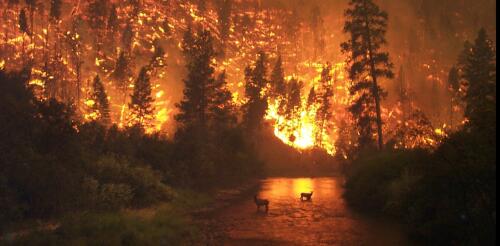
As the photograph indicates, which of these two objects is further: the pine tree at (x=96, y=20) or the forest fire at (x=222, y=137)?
the pine tree at (x=96, y=20)

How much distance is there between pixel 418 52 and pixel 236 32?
7504 centimetres

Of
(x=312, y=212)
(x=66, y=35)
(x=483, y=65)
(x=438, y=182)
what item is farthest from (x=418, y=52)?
(x=438, y=182)

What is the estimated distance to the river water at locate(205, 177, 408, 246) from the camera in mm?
20734

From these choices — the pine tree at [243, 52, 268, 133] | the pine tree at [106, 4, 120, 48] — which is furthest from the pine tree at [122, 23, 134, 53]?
the pine tree at [243, 52, 268, 133]

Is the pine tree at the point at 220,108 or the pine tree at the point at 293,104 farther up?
the pine tree at the point at 293,104

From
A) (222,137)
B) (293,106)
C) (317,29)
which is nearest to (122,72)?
(222,137)

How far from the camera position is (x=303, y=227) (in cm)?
2445

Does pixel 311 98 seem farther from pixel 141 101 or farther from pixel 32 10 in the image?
pixel 32 10

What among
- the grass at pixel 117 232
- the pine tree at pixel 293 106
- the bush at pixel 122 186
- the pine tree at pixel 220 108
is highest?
the pine tree at pixel 293 106

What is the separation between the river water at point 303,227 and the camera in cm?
2073

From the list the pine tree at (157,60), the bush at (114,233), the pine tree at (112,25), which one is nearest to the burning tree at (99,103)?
the pine tree at (157,60)

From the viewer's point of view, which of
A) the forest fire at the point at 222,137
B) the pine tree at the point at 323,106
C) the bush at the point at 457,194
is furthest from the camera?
the pine tree at the point at 323,106

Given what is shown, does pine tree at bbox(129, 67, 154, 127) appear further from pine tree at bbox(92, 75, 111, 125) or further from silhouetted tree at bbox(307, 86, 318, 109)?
silhouetted tree at bbox(307, 86, 318, 109)

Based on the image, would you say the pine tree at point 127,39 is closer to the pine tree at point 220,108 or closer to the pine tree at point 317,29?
the pine tree at point 220,108
